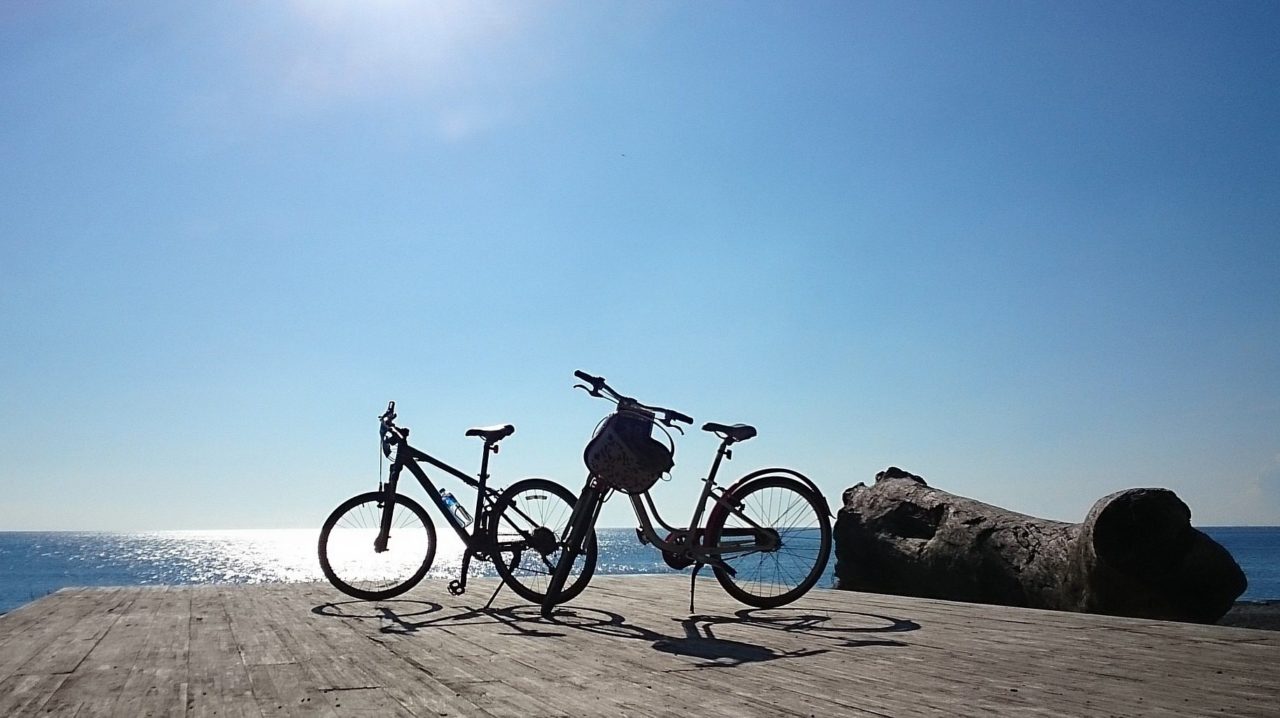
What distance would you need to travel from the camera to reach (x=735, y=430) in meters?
6.05

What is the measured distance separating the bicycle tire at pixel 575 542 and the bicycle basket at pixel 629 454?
20 centimetres

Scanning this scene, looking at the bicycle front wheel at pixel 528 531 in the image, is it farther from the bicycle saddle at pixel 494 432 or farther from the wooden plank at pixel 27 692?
the wooden plank at pixel 27 692

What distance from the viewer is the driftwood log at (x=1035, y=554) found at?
6.32 metres

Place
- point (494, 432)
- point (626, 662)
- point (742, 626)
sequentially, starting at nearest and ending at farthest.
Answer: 1. point (626, 662)
2. point (742, 626)
3. point (494, 432)

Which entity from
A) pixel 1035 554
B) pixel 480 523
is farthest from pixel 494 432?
pixel 1035 554

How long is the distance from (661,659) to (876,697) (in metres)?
1.24

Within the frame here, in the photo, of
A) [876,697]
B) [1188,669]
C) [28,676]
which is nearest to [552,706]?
[876,697]

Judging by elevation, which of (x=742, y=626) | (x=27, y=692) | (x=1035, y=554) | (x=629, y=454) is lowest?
(x=27, y=692)

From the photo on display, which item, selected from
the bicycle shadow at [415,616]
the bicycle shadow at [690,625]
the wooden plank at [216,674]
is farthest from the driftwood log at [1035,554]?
the wooden plank at [216,674]

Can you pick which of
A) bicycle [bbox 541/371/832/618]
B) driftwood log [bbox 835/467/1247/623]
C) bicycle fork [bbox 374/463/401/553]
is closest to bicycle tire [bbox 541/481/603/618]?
bicycle [bbox 541/371/832/618]

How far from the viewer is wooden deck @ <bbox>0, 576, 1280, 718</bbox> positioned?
3016mm

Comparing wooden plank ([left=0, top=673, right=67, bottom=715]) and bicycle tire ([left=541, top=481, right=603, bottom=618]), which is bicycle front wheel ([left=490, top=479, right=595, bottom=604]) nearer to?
bicycle tire ([left=541, top=481, right=603, bottom=618])

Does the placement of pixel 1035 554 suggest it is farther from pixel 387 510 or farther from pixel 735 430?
pixel 387 510

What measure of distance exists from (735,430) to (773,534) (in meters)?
0.74
